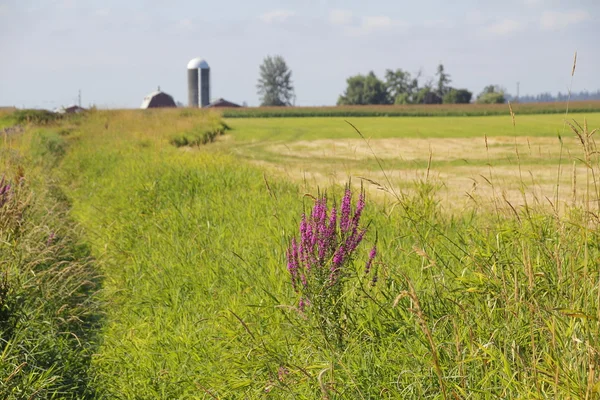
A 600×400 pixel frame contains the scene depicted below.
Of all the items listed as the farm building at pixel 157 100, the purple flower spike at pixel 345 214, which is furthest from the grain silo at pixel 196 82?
the purple flower spike at pixel 345 214

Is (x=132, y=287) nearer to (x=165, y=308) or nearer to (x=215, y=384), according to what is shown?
(x=165, y=308)

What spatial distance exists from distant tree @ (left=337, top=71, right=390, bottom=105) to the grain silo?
22445mm

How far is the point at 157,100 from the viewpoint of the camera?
77.8 m

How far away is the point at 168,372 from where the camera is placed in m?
3.64

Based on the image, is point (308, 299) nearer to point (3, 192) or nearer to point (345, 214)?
point (345, 214)

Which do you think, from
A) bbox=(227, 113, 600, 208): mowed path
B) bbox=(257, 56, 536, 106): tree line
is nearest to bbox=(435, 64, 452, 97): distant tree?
bbox=(257, 56, 536, 106): tree line

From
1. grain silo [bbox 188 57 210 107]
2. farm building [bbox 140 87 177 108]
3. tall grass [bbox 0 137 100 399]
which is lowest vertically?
tall grass [bbox 0 137 100 399]

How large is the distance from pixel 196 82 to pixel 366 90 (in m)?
25.3

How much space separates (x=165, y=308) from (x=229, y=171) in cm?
435

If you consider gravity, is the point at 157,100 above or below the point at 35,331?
above

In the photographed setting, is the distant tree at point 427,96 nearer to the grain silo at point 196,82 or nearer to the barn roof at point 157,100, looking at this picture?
the grain silo at point 196,82

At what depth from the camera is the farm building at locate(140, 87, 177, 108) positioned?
3018 inches

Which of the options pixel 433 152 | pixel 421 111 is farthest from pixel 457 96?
pixel 433 152

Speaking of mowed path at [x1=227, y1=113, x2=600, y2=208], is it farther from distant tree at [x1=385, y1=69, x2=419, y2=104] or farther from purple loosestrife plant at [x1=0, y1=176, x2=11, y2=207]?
distant tree at [x1=385, y1=69, x2=419, y2=104]
